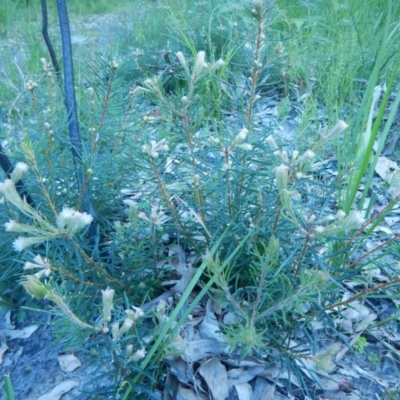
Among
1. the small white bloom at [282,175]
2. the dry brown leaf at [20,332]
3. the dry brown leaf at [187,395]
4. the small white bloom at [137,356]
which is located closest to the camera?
the small white bloom at [282,175]

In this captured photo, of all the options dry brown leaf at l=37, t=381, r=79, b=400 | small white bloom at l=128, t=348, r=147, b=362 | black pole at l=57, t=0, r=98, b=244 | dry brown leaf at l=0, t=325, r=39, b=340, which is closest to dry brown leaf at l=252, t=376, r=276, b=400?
small white bloom at l=128, t=348, r=147, b=362

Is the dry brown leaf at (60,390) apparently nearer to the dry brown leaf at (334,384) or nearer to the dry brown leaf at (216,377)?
the dry brown leaf at (216,377)

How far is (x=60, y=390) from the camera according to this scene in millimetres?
1264

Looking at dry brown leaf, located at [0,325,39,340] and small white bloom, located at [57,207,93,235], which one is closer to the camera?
small white bloom, located at [57,207,93,235]

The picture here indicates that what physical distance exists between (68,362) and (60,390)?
85 mm

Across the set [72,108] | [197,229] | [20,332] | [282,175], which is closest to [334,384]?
[197,229]

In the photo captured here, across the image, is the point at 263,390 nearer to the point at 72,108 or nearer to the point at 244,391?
the point at 244,391

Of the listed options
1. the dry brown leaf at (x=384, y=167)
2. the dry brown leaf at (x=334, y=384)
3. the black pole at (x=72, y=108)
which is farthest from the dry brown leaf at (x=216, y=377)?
the dry brown leaf at (x=384, y=167)

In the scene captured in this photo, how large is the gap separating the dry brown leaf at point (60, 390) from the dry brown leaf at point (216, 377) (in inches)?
14.6

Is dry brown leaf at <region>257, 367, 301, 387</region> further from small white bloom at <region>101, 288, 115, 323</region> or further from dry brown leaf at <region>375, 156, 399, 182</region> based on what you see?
dry brown leaf at <region>375, 156, 399, 182</region>

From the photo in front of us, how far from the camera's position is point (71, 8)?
5.50 metres

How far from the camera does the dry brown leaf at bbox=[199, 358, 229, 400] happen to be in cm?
119

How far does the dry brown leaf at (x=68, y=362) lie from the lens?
1.32m

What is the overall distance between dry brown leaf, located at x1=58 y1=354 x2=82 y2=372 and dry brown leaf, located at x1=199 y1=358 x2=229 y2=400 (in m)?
0.38
